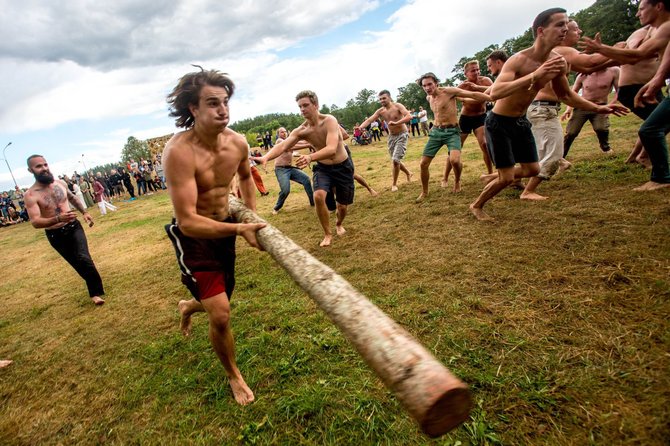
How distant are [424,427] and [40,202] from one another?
605 cm

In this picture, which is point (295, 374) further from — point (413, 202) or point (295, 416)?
point (413, 202)

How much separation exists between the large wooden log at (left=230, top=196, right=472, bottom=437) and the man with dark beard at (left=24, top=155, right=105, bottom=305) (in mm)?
5252

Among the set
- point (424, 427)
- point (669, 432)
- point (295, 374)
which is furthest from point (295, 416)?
point (669, 432)

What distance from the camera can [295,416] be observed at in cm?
224

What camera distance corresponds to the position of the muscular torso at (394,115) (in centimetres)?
793

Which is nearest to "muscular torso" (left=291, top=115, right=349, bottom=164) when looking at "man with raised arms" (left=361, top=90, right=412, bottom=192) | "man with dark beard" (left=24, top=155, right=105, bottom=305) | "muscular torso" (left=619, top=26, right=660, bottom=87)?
"man with raised arms" (left=361, top=90, right=412, bottom=192)

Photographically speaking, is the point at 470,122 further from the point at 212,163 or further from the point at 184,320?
the point at 184,320

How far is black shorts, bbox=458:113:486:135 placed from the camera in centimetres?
673

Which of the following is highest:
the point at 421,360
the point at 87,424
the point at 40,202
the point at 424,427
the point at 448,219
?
the point at 40,202

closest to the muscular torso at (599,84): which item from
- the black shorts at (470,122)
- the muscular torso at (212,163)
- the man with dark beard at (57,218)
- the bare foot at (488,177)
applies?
the black shorts at (470,122)

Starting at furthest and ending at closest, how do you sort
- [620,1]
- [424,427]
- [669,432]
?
[620,1]
[669,432]
[424,427]

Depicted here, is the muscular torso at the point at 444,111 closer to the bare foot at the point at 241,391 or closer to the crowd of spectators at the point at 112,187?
the bare foot at the point at 241,391

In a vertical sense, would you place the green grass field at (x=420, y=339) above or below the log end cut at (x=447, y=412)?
below

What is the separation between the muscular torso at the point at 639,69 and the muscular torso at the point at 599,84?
130cm
